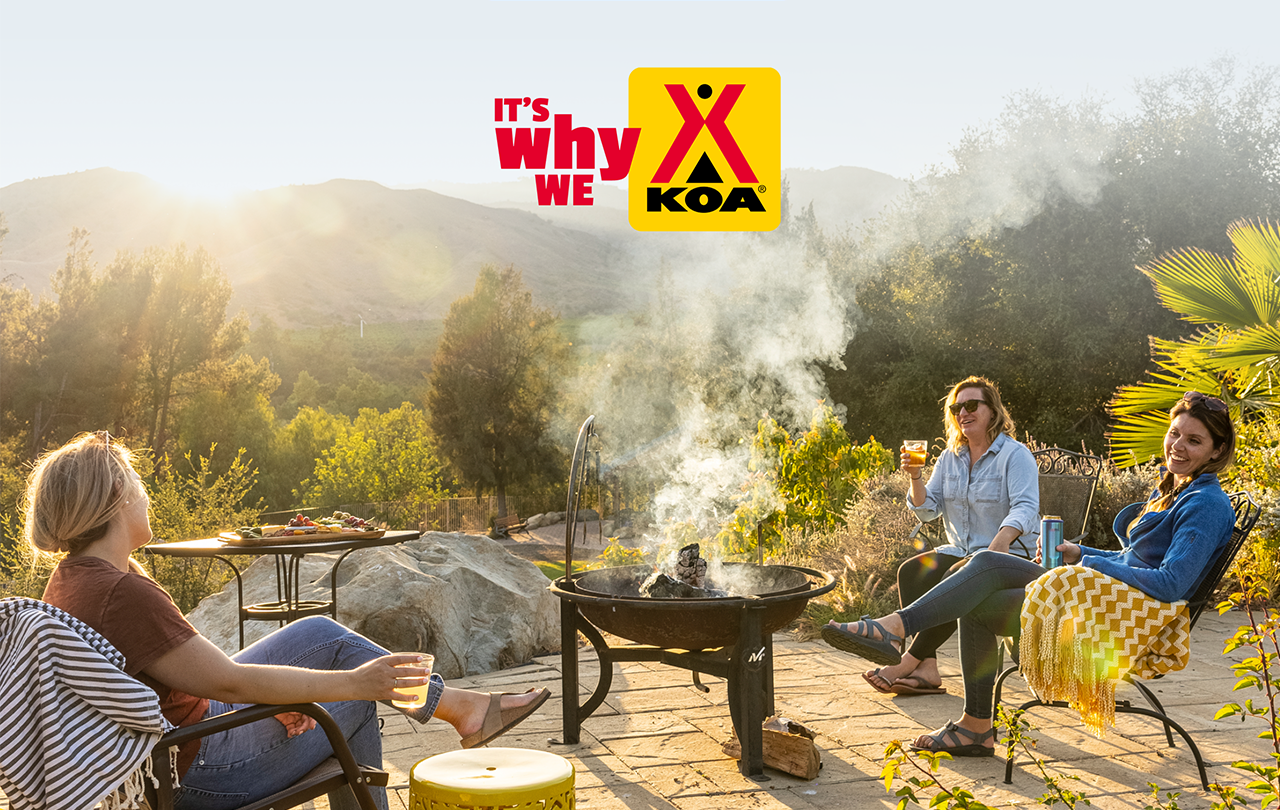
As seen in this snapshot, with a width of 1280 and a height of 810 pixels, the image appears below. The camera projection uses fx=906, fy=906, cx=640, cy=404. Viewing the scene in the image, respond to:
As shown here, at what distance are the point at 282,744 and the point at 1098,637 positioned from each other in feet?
7.24

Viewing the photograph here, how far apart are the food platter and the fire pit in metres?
0.96

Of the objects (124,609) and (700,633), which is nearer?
(124,609)

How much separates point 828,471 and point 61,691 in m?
6.08

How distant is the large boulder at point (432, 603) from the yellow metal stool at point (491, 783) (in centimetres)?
272

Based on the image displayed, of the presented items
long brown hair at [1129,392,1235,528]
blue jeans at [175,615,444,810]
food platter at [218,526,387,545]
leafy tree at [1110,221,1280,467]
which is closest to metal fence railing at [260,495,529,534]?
food platter at [218,526,387,545]

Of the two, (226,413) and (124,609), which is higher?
(124,609)

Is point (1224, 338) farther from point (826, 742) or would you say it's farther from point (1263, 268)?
point (826, 742)

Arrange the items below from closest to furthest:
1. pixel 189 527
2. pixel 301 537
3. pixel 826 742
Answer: pixel 826 742
pixel 301 537
pixel 189 527

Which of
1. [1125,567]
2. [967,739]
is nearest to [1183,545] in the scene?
[1125,567]

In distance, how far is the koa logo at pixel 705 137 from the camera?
989cm

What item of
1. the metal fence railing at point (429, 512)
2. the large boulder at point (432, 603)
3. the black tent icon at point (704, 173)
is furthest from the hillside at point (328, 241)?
the large boulder at point (432, 603)

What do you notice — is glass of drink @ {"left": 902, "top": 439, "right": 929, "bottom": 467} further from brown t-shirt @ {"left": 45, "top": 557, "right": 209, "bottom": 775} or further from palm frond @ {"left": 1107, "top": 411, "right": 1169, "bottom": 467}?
brown t-shirt @ {"left": 45, "top": 557, "right": 209, "bottom": 775}

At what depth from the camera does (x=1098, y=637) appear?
263 cm

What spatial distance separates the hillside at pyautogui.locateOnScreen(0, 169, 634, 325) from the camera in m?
73.8
